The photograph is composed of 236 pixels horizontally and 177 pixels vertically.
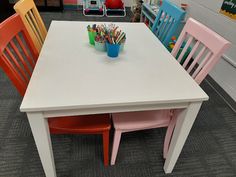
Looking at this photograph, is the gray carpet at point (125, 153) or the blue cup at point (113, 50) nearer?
the blue cup at point (113, 50)

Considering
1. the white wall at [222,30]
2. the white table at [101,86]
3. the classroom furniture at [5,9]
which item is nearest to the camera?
the white table at [101,86]

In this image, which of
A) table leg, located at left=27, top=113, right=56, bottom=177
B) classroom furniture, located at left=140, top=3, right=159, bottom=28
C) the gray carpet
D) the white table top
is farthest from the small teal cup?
classroom furniture, located at left=140, top=3, right=159, bottom=28

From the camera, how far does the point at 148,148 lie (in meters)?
1.44

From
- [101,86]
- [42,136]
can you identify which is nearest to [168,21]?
[101,86]

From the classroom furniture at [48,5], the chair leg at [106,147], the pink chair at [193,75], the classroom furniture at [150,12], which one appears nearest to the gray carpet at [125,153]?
the chair leg at [106,147]

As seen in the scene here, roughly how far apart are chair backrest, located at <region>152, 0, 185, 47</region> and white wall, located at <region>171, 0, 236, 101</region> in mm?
757

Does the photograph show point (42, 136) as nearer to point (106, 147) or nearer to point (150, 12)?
point (106, 147)

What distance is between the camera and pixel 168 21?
1.50 metres

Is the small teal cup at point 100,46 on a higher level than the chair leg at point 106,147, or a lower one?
higher

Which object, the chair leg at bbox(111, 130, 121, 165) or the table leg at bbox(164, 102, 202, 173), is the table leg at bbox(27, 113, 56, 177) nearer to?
the chair leg at bbox(111, 130, 121, 165)

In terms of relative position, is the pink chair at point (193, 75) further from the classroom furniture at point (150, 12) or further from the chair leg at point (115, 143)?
the classroom furniture at point (150, 12)

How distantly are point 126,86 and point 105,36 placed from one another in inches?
14.8

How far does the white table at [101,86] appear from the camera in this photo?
0.78 meters

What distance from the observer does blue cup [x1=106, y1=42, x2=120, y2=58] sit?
1.05 m
